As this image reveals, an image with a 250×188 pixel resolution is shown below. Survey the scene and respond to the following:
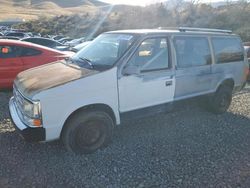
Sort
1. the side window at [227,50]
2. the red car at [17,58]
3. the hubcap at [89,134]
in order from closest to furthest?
the hubcap at [89,134]
the side window at [227,50]
the red car at [17,58]

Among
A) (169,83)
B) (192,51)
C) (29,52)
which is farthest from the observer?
(29,52)

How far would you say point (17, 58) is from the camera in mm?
7395

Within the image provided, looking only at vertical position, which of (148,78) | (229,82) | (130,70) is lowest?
(229,82)

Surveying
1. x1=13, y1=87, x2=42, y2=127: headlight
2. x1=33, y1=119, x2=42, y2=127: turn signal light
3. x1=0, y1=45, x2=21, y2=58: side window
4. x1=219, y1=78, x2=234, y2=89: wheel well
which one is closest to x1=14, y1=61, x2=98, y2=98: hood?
x1=13, y1=87, x2=42, y2=127: headlight

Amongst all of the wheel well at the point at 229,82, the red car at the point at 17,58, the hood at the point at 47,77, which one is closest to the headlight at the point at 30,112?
the hood at the point at 47,77

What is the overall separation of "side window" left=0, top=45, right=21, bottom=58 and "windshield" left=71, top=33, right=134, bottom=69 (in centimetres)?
281

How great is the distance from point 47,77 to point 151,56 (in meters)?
1.68

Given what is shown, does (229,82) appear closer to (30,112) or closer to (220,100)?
(220,100)

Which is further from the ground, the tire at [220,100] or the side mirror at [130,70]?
the side mirror at [130,70]

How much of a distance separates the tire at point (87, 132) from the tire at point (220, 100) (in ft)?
8.73

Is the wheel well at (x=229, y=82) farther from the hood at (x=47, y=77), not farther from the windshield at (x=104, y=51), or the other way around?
the hood at (x=47, y=77)

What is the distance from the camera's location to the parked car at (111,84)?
4.06 meters

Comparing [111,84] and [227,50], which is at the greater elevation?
[227,50]

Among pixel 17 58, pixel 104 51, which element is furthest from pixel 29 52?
pixel 104 51
